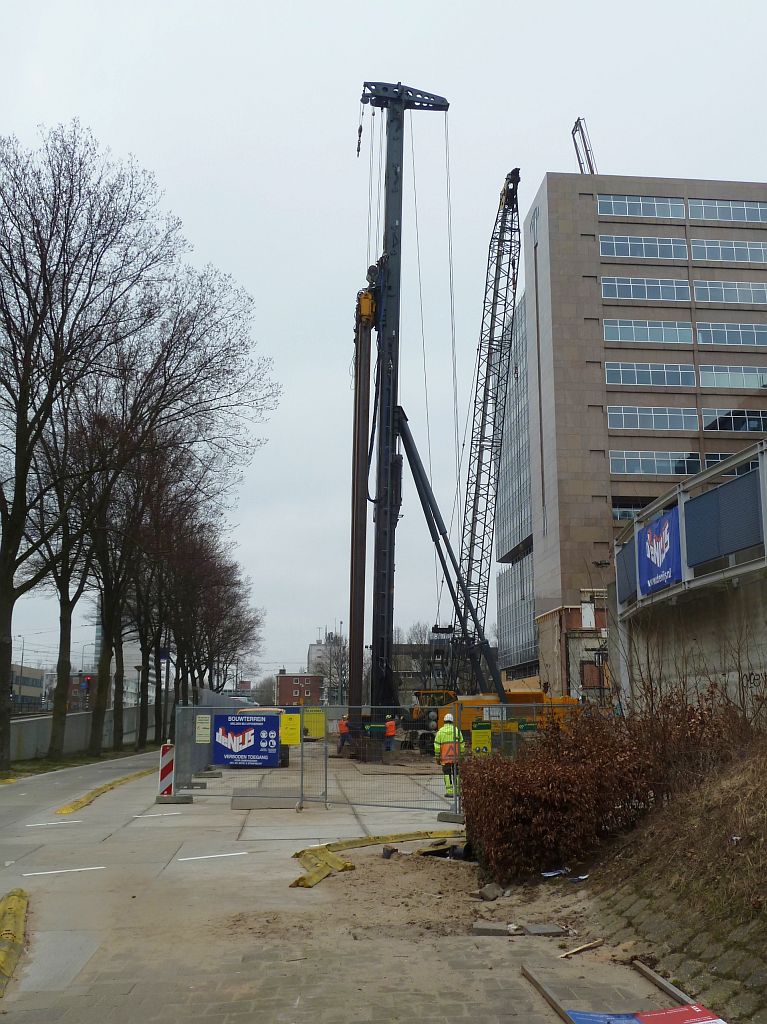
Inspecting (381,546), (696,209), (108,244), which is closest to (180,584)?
(381,546)

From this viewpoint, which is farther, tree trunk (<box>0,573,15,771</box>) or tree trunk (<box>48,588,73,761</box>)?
tree trunk (<box>48,588,73,761</box>)

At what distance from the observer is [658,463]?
75062mm

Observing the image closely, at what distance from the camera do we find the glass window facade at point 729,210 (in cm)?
7894

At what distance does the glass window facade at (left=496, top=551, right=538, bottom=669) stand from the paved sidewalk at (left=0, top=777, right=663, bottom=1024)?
259 feet

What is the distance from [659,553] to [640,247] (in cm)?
6662

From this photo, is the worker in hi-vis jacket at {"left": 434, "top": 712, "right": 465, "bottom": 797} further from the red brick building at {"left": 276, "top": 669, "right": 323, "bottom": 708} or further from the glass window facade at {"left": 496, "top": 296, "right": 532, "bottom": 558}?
the red brick building at {"left": 276, "top": 669, "right": 323, "bottom": 708}

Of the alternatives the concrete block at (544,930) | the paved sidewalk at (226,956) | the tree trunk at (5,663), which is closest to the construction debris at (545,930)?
the concrete block at (544,930)

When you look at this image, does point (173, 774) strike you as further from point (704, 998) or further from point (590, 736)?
point (704, 998)

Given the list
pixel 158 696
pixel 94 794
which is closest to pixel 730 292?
pixel 158 696

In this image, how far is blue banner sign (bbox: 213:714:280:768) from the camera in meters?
19.7

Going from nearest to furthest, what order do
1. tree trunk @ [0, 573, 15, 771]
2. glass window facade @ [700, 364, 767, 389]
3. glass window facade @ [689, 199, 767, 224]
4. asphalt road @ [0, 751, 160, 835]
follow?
asphalt road @ [0, 751, 160, 835]
tree trunk @ [0, 573, 15, 771]
glass window facade @ [700, 364, 767, 389]
glass window facade @ [689, 199, 767, 224]

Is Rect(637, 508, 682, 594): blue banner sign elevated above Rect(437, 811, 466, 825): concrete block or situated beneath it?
elevated above

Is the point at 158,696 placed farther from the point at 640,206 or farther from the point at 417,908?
the point at 640,206

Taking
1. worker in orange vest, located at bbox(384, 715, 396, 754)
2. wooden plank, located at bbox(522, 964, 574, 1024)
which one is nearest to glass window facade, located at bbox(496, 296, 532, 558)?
worker in orange vest, located at bbox(384, 715, 396, 754)
